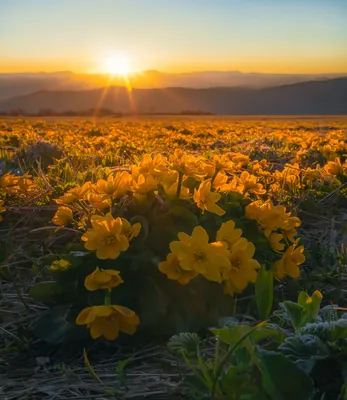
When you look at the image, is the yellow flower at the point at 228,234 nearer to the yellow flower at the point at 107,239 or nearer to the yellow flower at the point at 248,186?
the yellow flower at the point at 107,239

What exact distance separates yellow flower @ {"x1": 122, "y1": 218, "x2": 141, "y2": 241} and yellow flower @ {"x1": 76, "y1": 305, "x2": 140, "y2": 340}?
0.94 feet

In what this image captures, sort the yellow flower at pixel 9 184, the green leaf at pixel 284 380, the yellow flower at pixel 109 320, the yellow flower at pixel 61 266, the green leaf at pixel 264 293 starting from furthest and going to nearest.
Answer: the yellow flower at pixel 9 184, the yellow flower at pixel 61 266, the yellow flower at pixel 109 320, the green leaf at pixel 264 293, the green leaf at pixel 284 380

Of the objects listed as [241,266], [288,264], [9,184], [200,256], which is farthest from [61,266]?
[9,184]

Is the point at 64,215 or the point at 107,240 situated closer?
the point at 107,240

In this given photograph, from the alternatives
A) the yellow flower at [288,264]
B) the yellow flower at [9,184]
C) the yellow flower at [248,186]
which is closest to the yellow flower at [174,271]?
the yellow flower at [288,264]

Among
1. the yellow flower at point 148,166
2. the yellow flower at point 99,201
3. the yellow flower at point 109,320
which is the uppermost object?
the yellow flower at point 148,166

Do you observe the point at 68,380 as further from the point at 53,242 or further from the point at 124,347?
the point at 53,242

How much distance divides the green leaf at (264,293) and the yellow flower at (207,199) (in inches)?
21.8

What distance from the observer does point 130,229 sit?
2.15m

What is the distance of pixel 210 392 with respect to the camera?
58.3 inches

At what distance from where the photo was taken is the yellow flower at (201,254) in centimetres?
194

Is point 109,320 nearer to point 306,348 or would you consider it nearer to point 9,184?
point 306,348

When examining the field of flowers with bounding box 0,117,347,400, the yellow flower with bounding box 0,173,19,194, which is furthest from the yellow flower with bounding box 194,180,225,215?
the yellow flower with bounding box 0,173,19,194

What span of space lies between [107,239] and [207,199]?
1.49 ft
